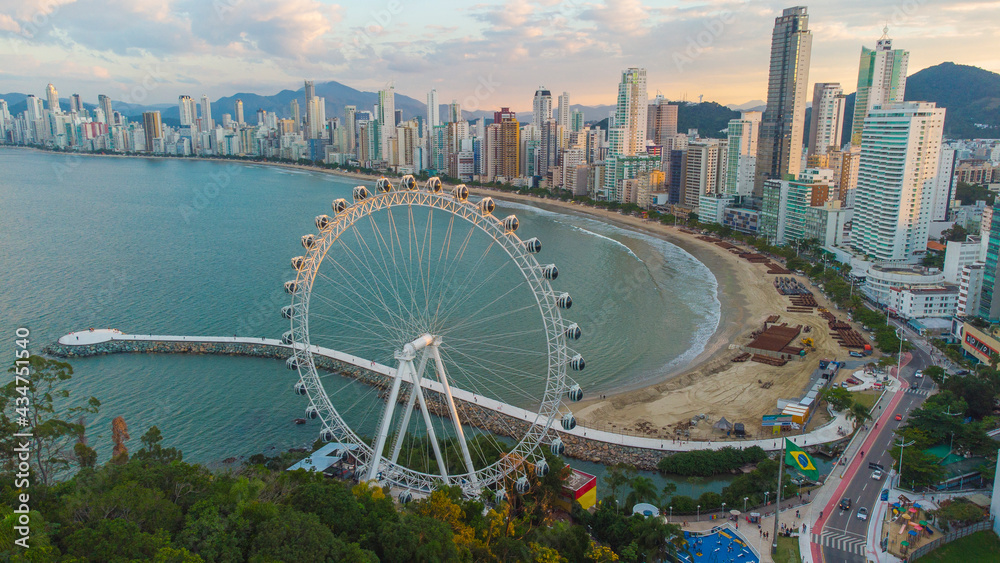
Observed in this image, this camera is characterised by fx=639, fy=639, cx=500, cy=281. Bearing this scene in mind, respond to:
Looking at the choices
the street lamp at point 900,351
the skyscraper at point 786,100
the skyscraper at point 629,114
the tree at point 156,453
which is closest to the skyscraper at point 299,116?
the skyscraper at point 629,114

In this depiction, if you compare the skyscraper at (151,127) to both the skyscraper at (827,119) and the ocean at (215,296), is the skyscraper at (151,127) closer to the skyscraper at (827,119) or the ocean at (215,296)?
the ocean at (215,296)

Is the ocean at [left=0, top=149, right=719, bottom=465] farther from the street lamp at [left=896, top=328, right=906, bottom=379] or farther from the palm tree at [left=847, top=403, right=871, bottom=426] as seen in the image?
the street lamp at [left=896, top=328, right=906, bottom=379]

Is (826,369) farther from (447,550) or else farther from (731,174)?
(731,174)

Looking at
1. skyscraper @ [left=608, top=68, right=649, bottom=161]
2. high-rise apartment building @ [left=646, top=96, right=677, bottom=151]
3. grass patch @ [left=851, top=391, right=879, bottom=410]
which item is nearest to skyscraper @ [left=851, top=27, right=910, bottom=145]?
skyscraper @ [left=608, top=68, right=649, bottom=161]

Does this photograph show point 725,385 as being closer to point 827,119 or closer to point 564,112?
point 827,119

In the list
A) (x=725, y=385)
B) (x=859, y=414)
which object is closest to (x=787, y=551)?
(x=859, y=414)

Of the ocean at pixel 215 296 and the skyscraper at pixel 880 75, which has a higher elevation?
the skyscraper at pixel 880 75
